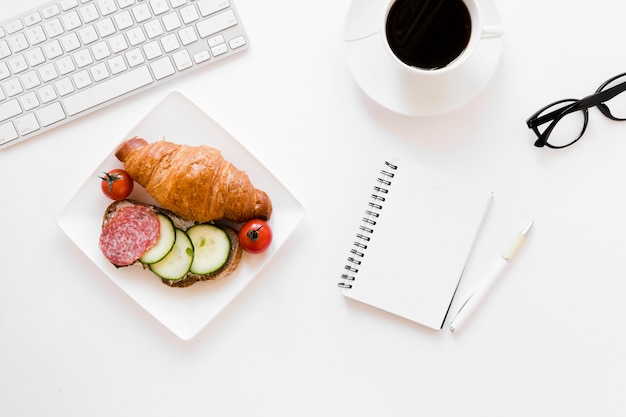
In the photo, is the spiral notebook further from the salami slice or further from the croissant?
the salami slice

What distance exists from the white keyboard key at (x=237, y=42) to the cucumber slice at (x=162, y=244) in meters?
0.35

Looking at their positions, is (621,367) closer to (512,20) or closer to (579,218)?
(579,218)

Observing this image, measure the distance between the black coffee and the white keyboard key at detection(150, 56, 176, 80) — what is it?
42 centimetres

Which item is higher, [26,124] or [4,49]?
[4,49]

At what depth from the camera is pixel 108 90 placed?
39.3 inches

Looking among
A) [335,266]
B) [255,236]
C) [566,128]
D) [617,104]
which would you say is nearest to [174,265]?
[255,236]

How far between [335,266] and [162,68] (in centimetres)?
51

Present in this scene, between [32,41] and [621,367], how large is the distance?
1.32m

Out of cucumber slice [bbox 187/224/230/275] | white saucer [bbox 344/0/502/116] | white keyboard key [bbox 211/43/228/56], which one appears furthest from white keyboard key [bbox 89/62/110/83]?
white saucer [bbox 344/0/502/116]

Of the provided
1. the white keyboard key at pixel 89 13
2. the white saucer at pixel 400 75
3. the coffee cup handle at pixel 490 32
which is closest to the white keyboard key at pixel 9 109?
the white keyboard key at pixel 89 13

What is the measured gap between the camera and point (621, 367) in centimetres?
105

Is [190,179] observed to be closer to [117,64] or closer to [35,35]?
[117,64]

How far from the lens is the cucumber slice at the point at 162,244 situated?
0.97m

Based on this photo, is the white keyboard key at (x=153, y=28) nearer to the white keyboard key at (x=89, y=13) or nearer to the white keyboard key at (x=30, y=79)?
the white keyboard key at (x=89, y=13)
